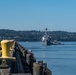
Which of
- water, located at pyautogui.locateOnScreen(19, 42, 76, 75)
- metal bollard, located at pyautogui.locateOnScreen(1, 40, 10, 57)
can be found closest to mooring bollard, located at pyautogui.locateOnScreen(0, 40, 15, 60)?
metal bollard, located at pyautogui.locateOnScreen(1, 40, 10, 57)

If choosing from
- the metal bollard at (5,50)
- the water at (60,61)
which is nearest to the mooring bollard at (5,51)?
the metal bollard at (5,50)

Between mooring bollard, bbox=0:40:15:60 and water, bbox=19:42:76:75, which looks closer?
mooring bollard, bbox=0:40:15:60

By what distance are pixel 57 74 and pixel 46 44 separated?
484 ft

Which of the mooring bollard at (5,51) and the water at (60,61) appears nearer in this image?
the mooring bollard at (5,51)

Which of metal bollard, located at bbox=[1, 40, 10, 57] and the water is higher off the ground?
metal bollard, located at bbox=[1, 40, 10, 57]

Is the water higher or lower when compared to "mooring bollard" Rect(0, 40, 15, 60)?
lower

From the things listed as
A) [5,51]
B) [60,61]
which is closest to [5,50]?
[5,51]

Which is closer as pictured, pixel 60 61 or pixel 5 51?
pixel 5 51

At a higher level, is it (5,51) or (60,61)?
(5,51)

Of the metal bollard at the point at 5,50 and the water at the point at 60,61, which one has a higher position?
the metal bollard at the point at 5,50

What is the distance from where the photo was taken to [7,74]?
Result: 23.1 ft

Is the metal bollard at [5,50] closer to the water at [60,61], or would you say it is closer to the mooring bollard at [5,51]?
the mooring bollard at [5,51]

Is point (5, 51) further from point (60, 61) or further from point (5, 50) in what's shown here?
point (60, 61)

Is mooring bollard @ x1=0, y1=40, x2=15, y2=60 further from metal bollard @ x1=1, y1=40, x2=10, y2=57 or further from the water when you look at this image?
the water
